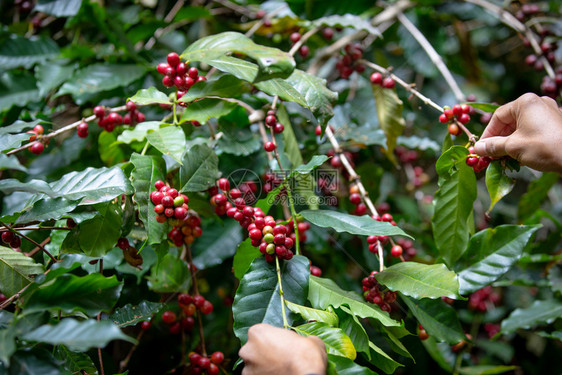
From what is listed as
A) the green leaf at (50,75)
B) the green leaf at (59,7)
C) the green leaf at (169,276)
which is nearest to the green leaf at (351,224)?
the green leaf at (169,276)

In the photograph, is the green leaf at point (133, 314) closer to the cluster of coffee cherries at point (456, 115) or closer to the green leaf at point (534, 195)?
the cluster of coffee cherries at point (456, 115)

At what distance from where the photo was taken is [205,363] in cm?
76

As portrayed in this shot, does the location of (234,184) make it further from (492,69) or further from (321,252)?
(492,69)

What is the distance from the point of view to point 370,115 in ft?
4.16

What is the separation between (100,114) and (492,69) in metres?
1.79

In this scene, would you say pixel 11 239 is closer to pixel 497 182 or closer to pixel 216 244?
pixel 216 244

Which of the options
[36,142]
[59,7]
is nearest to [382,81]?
[36,142]

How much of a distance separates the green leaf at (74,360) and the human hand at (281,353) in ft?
0.90

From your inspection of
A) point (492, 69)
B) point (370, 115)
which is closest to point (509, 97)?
point (492, 69)

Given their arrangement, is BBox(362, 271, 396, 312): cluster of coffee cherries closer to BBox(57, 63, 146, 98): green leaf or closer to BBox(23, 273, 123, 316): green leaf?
BBox(23, 273, 123, 316): green leaf

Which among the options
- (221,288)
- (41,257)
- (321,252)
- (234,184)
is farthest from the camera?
(221,288)

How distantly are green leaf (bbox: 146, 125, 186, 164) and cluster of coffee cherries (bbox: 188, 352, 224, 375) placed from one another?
0.39m

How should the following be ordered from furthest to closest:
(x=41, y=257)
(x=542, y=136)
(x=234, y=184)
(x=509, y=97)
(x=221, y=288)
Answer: (x=509, y=97), (x=221, y=288), (x=234, y=184), (x=41, y=257), (x=542, y=136)

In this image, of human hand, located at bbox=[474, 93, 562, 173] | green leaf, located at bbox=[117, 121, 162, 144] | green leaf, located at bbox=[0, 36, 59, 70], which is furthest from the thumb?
green leaf, located at bbox=[0, 36, 59, 70]
